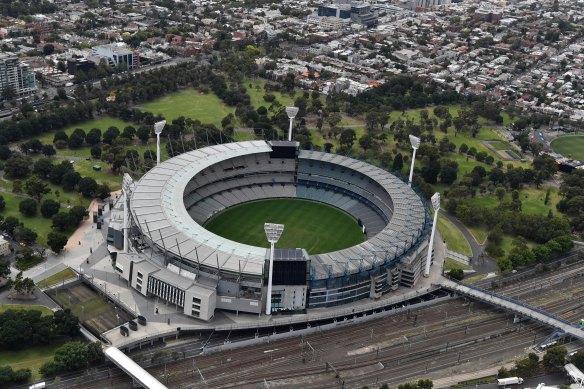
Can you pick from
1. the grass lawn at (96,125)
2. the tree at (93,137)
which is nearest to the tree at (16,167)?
the tree at (93,137)

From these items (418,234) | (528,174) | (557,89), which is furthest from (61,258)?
(557,89)

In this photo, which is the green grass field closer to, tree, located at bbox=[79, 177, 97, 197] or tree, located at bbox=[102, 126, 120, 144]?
tree, located at bbox=[102, 126, 120, 144]

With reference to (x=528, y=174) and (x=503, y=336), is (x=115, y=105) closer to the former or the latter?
(x=528, y=174)

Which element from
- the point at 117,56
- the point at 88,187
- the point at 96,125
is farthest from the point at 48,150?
the point at 117,56

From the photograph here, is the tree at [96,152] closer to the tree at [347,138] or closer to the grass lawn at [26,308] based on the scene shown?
the grass lawn at [26,308]

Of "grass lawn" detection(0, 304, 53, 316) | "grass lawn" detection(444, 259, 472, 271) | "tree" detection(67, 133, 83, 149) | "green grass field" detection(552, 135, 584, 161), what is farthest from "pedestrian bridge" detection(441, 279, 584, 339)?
"tree" detection(67, 133, 83, 149)

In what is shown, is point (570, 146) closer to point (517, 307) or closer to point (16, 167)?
point (517, 307)

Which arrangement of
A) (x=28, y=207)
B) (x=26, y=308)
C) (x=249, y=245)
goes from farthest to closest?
(x=28, y=207) < (x=249, y=245) < (x=26, y=308)

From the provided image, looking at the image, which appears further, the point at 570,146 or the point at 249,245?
the point at 570,146
